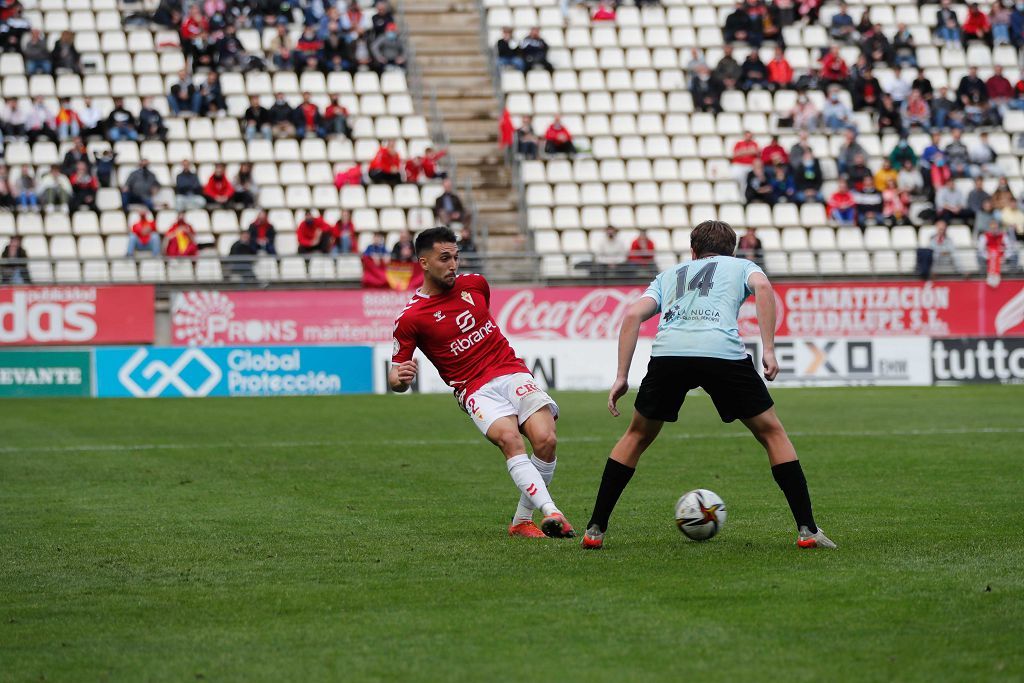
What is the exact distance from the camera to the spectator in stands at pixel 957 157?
33281 mm

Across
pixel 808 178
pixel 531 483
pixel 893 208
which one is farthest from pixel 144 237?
pixel 531 483

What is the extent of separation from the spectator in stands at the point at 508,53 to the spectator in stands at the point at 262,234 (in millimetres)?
8187

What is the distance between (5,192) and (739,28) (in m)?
17.3

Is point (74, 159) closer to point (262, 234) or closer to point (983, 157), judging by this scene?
point (262, 234)

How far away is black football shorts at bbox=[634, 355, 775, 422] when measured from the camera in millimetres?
8242

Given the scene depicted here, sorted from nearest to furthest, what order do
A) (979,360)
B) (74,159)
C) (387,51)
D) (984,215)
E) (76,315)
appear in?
(76,315)
(979,360)
(74,159)
(984,215)
(387,51)

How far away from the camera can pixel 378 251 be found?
29219 mm

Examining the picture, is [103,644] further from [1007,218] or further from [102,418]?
[1007,218]

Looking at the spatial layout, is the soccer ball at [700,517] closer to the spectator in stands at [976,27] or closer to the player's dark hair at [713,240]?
the player's dark hair at [713,240]

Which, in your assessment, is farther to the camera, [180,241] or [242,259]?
[180,241]

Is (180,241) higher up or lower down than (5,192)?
lower down

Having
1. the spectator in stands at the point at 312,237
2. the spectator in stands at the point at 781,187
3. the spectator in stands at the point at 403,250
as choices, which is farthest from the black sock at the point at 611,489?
the spectator in stands at the point at 781,187

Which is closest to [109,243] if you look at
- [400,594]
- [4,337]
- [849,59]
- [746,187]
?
[4,337]

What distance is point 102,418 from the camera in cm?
2159
